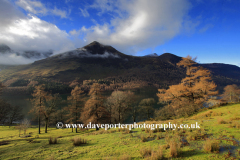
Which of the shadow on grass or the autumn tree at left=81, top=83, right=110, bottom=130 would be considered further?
the autumn tree at left=81, top=83, right=110, bottom=130

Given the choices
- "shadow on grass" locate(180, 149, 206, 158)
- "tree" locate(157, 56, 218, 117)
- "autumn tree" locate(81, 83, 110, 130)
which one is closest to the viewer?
"shadow on grass" locate(180, 149, 206, 158)

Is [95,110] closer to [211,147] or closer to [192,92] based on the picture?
[192,92]

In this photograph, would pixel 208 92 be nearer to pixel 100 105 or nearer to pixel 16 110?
pixel 100 105

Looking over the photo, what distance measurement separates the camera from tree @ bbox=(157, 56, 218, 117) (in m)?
18.0

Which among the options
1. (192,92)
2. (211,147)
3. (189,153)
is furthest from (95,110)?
(211,147)

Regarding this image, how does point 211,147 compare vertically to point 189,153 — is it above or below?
above

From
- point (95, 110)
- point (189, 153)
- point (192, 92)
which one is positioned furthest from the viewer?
point (95, 110)

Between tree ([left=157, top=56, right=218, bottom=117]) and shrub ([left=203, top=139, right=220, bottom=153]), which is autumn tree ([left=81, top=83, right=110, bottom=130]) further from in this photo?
shrub ([left=203, top=139, right=220, bottom=153])

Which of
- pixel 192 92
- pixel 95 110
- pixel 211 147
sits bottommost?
pixel 95 110

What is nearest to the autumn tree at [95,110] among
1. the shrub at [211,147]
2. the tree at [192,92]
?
the tree at [192,92]

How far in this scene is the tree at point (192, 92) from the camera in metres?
18.0

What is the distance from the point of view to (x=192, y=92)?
1916 cm

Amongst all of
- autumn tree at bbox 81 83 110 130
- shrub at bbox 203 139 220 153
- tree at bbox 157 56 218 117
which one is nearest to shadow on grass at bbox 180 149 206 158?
shrub at bbox 203 139 220 153

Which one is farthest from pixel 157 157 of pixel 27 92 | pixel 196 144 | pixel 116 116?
pixel 27 92
